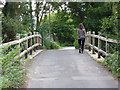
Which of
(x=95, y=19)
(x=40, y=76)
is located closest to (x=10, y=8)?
(x=95, y=19)

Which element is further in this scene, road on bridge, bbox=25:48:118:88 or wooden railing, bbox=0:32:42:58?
wooden railing, bbox=0:32:42:58

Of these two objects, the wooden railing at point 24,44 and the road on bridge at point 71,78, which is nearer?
the road on bridge at point 71,78

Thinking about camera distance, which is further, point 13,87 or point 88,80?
point 88,80

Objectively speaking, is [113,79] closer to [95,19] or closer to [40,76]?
[40,76]

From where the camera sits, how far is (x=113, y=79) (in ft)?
16.4

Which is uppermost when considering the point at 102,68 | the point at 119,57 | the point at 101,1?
the point at 101,1

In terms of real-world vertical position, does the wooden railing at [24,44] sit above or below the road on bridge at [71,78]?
above

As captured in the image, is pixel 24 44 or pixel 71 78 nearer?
pixel 71 78

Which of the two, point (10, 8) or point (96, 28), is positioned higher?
point (10, 8)

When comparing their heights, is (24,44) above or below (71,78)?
above

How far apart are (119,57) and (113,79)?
0.53 meters

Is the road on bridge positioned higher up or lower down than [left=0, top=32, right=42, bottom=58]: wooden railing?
lower down

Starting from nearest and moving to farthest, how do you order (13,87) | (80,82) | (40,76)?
(13,87), (80,82), (40,76)

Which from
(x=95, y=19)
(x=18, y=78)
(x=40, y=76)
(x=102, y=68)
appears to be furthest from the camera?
(x=95, y=19)
